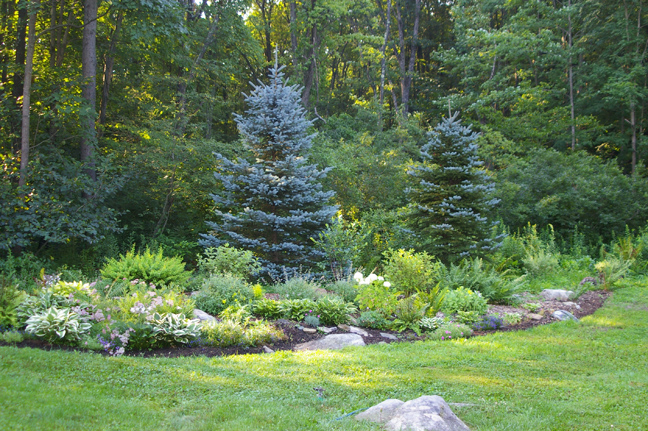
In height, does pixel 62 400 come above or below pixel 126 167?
below

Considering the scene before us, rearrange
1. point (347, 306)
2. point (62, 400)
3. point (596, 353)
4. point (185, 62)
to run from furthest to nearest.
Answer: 1. point (185, 62)
2. point (347, 306)
3. point (596, 353)
4. point (62, 400)

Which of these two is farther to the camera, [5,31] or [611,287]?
[5,31]

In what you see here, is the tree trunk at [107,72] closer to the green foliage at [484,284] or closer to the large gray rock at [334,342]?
the large gray rock at [334,342]

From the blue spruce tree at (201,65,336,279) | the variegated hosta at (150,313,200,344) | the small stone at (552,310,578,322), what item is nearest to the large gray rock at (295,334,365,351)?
the variegated hosta at (150,313,200,344)

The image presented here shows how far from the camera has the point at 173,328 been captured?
5539 millimetres

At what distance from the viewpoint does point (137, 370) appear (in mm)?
4336

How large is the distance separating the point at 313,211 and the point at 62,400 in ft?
26.1

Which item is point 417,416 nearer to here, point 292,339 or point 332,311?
point 292,339

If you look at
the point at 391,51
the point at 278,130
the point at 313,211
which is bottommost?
the point at 313,211

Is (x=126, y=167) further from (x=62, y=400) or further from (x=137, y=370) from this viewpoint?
(x=62, y=400)

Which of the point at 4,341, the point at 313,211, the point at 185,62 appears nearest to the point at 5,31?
the point at 185,62

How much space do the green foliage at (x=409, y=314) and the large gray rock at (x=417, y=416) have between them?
3.42 metres

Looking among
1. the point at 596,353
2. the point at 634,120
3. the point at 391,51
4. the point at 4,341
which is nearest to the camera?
the point at 4,341

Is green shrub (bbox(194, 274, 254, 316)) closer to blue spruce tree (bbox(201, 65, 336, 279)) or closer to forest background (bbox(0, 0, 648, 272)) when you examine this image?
blue spruce tree (bbox(201, 65, 336, 279))
